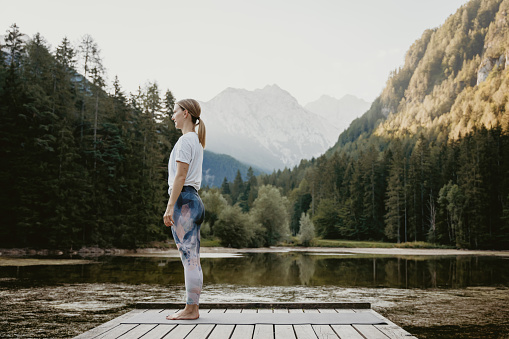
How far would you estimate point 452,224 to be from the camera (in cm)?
6700

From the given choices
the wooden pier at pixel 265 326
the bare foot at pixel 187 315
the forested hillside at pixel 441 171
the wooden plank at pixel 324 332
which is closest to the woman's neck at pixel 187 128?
the bare foot at pixel 187 315

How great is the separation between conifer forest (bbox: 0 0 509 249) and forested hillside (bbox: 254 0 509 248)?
0.27 metres

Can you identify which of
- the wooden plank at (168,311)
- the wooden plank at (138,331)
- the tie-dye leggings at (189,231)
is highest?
the tie-dye leggings at (189,231)

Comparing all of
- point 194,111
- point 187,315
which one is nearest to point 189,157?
point 194,111

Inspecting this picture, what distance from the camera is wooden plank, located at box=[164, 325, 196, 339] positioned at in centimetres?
430

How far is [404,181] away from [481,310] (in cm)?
7326

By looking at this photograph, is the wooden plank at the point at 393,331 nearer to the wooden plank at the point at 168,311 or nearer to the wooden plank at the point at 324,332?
the wooden plank at the point at 324,332

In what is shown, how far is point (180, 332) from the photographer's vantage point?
14.8 feet

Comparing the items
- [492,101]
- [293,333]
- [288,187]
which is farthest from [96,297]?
[288,187]

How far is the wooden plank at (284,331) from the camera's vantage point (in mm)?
4297

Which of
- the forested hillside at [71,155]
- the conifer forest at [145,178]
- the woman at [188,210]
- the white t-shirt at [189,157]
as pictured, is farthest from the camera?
the conifer forest at [145,178]

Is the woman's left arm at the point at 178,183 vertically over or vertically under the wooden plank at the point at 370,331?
over

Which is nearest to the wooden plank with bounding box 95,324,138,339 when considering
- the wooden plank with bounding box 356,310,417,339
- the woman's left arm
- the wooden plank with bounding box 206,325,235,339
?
the wooden plank with bounding box 206,325,235,339

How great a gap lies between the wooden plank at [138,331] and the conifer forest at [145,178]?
3648 centimetres
